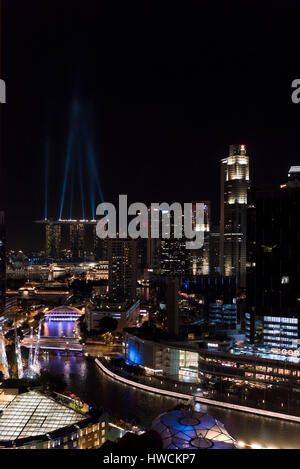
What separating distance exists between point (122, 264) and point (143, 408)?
14248 millimetres

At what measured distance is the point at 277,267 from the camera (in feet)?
36.6

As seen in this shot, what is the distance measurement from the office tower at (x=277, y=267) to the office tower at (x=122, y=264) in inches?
451

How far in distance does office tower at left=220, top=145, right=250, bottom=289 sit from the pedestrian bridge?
8757 millimetres

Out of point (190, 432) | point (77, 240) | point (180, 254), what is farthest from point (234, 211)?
point (77, 240)

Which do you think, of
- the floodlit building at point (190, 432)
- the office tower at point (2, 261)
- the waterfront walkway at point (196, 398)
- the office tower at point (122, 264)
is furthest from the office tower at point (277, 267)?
the office tower at point (122, 264)

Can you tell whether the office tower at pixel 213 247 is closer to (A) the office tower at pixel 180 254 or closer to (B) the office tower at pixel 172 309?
(A) the office tower at pixel 180 254

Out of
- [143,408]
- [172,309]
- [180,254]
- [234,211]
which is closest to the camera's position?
[143,408]

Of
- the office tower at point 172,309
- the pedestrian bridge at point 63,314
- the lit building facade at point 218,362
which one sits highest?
the office tower at point 172,309

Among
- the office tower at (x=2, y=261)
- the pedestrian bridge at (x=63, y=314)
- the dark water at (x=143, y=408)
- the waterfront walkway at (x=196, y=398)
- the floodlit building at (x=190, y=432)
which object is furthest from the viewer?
the pedestrian bridge at (x=63, y=314)

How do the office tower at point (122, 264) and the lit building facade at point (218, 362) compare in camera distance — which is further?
the office tower at point (122, 264)

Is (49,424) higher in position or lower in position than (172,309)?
lower

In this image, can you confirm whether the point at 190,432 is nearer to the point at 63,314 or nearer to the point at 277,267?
the point at 277,267

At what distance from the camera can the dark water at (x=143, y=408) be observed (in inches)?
280
